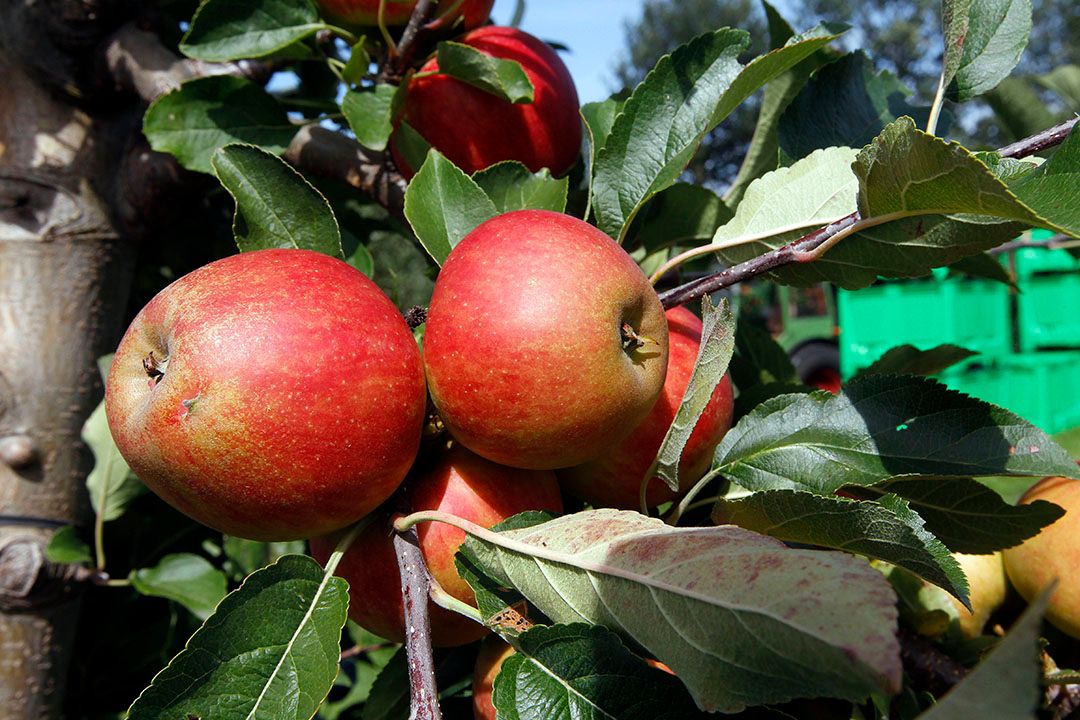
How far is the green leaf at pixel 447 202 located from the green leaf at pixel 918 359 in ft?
1.55

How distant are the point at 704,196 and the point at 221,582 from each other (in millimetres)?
708

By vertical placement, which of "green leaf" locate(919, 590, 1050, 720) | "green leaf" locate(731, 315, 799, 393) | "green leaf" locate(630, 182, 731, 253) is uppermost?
"green leaf" locate(919, 590, 1050, 720)

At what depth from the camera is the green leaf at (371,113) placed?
76 centimetres

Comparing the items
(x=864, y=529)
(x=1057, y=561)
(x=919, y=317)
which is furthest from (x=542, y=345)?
(x=919, y=317)

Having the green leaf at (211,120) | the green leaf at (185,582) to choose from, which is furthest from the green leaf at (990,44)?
the green leaf at (185,582)

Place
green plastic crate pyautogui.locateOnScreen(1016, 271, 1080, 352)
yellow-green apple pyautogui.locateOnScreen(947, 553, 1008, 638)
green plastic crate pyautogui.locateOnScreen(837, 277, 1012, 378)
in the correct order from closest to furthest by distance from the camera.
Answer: yellow-green apple pyautogui.locateOnScreen(947, 553, 1008, 638), green plastic crate pyautogui.locateOnScreen(1016, 271, 1080, 352), green plastic crate pyautogui.locateOnScreen(837, 277, 1012, 378)

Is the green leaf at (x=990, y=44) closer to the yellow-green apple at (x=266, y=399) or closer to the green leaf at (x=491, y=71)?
the green leaf at (x=491, y=71)

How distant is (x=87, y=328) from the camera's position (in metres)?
1.08

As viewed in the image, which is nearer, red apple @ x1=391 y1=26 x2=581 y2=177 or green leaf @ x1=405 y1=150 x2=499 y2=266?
green leaf @ x1=405 y1=150 x2=499 y2=266

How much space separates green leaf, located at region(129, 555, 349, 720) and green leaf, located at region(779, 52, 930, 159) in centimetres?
54

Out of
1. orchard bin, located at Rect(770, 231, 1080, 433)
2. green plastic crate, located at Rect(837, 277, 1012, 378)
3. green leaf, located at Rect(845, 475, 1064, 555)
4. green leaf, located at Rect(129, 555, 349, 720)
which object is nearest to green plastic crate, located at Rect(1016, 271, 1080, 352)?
orchard bin, located at Rect(770, 231, 1080, 433)

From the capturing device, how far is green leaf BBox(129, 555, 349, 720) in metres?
0.50

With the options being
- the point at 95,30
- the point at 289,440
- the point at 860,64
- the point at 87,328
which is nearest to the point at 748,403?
the point at 860,64

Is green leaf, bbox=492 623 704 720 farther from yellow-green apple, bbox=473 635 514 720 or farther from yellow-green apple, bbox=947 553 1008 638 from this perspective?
yellow-green apple, bbox=947 553 1008 638
